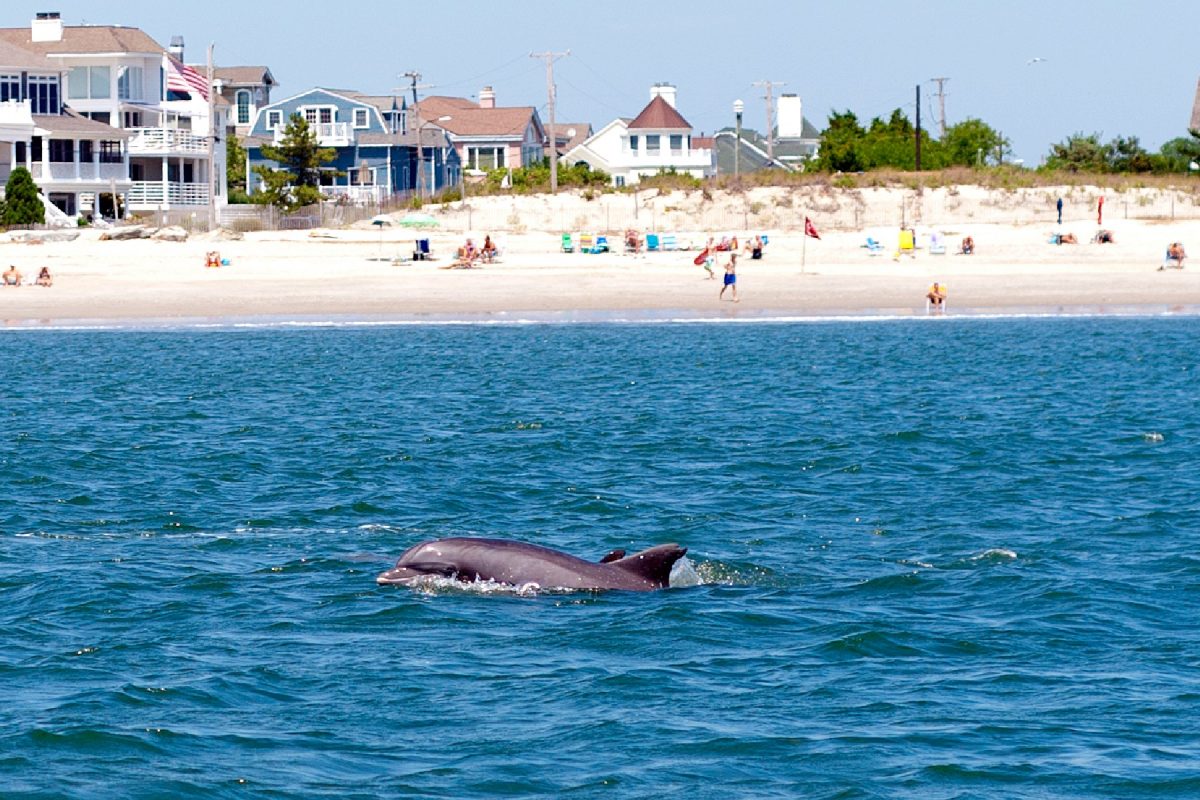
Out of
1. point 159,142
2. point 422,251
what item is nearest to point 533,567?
point 422,251

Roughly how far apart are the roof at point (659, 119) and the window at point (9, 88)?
43.1m

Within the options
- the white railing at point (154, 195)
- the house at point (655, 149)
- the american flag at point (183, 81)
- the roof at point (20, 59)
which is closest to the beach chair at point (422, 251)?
the white railing at point (154, 195)

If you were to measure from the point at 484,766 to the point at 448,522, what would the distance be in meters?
8.63

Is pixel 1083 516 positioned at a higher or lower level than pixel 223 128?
lower

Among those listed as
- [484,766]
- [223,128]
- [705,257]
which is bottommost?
[484,766]

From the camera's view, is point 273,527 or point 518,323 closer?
point 273,527

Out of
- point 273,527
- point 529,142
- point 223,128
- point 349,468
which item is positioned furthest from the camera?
point 529,142

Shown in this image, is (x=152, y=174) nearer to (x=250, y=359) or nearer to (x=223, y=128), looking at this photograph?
(x=223, y=128)

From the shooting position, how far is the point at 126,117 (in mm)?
83750

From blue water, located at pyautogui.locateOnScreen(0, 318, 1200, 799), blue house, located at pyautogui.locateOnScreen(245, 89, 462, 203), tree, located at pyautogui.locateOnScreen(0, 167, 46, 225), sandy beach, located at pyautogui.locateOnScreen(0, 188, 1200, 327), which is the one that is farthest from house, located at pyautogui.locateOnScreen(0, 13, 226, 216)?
blue water, located at pyautogui.locateOnScreen(0, 318, 1200, 799)

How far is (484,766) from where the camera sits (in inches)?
451

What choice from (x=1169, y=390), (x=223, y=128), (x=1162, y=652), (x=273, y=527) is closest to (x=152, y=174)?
(x=223, y=128)

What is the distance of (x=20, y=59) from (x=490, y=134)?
1689 inches

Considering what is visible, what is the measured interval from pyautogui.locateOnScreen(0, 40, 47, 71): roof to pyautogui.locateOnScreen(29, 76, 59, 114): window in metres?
0.57
